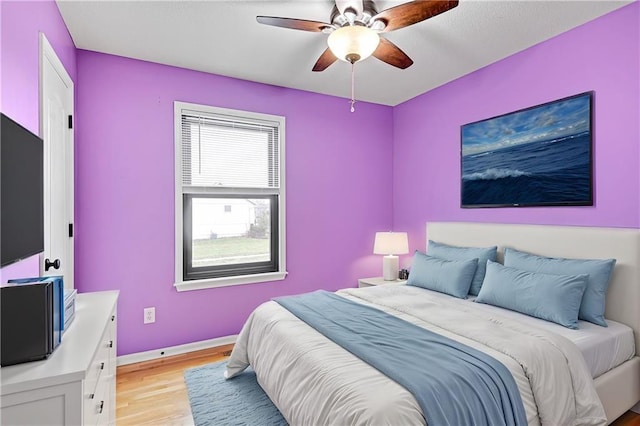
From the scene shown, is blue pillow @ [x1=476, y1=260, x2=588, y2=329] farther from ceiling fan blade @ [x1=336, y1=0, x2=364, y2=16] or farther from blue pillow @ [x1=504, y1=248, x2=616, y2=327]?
ceiling fan blade @ [x1=336, y1=0, x2=364, y2=16]

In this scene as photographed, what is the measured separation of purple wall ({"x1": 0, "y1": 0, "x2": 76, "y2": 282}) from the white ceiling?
513 mm

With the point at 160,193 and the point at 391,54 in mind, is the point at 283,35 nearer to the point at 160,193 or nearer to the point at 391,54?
the point at 391,54

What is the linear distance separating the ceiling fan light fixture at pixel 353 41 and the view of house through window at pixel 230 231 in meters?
1.98

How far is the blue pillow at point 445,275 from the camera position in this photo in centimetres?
278

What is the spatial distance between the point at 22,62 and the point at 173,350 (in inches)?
97.4

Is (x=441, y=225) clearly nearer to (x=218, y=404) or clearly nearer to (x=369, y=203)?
(x=369, y=203)

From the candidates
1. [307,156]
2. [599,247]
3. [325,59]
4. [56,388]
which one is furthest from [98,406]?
[599,247]

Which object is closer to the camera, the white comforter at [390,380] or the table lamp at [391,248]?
the white comforter at [390,380]

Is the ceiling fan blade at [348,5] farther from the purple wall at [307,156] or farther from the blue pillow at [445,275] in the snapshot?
the blue pillow at [445,275]

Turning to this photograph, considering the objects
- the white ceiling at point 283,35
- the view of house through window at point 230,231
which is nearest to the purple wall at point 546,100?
the white ceiling at point 283,35

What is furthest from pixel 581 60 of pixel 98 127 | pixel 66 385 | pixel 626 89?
pixel 98 127

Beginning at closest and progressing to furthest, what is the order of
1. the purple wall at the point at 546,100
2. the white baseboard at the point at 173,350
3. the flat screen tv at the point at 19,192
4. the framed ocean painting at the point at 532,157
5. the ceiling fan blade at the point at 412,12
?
the flat screen tv at the point at 19,192 < the ceiling fan blade at the point at 412,12 < the purple wall at the point at 546,100 < the framed ocean painting at the point at 532,157 < the white baseboard at the point at 173,350

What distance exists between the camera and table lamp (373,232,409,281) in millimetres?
3750

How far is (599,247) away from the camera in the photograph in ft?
7.53
